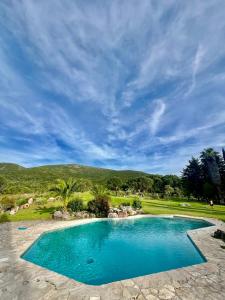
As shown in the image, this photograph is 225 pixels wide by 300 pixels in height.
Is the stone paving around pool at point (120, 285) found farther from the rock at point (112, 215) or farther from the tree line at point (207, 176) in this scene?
the tree line at point (207, 176)

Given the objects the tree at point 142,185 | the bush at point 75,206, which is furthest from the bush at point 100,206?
the tree at point 142,185

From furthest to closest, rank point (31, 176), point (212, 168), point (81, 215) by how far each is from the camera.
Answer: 1. point (31, 176)
2. point (212, 168)
3. point (81, 215)

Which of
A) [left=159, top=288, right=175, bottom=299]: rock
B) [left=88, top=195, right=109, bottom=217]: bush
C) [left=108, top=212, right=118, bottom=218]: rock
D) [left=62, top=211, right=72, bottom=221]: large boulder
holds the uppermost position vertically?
[left=88, top=195, right=109, bottom=217]: bush

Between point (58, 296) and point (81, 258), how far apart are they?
203 inches

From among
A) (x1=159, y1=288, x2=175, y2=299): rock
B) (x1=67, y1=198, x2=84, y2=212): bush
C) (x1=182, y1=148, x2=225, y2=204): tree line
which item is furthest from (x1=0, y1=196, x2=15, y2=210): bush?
(x1=182, y1=148, x2=225, y2=204): tree line

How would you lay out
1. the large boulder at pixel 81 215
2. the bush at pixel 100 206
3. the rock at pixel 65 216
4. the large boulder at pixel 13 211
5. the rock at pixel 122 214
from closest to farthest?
the rock at pixel 65 216, the large boulder at pixel 81 215, the large boulder at pixel 13 211, the rock at pixel 122 214, the bush at pixel 100 206

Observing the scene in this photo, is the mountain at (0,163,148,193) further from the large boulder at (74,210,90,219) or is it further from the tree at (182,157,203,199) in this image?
the tree at (182,157,203,199)

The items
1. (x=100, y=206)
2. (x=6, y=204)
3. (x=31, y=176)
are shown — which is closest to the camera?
(x=100, y=206)

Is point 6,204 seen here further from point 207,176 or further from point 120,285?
point 207,176

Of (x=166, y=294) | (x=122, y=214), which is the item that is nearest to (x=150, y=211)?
(x=122, y=214)

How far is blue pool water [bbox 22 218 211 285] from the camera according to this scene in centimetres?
898

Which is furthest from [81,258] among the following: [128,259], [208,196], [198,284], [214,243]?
[208,196]

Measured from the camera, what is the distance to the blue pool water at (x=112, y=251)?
8984mm

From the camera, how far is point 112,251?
39.2 feet
